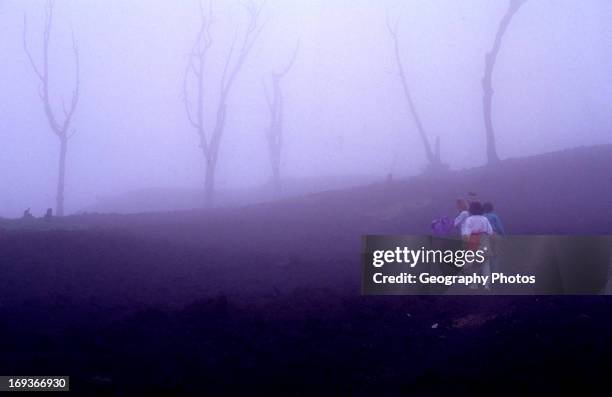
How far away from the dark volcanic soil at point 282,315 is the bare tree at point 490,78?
19.7 feet

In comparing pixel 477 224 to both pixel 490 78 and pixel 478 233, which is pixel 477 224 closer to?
pixel 478 233

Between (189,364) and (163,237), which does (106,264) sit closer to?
(163,237)

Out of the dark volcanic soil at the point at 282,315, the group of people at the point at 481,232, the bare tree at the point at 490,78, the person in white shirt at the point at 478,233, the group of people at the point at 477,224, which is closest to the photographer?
the dark volcanic soil at the point at 282,315

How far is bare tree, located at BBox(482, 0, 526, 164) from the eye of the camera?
1888cm

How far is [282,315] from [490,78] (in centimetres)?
1469

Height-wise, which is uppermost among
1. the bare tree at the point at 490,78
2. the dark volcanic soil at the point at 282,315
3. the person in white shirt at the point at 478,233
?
the bare tree at the point at 490,78

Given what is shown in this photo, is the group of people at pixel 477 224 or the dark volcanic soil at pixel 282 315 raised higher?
the group of people at pixel 477 224

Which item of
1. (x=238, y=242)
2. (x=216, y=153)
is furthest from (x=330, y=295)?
(x=216, y=153)

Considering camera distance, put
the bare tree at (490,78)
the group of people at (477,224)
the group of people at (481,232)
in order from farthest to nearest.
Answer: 1. the bare tree at (490,78)
2. the group of people at (477,224)
3. the group of people at (481,232)

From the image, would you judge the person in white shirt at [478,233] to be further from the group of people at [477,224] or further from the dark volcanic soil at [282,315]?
the dark volcanic soil at [282,315]

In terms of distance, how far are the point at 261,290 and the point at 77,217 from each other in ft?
37.9

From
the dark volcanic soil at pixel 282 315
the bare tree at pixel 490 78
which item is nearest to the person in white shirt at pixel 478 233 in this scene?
the dark volcanic soil at pixel 282 315

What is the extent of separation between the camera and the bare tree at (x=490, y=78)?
1888 cm

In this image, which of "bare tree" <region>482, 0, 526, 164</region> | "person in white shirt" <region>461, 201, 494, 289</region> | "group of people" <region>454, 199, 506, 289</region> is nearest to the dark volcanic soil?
"group of people" <region>454, 199, 506, 289</region>
